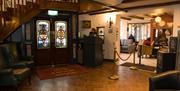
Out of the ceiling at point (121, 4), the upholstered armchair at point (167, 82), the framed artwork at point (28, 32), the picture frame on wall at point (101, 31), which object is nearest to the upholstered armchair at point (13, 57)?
the framed artwork at point (28, 32)

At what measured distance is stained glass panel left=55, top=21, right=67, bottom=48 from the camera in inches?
321

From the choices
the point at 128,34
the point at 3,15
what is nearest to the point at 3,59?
the point at 3,15

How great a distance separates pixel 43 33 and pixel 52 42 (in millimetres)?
522

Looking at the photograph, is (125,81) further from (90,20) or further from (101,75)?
(90,20)

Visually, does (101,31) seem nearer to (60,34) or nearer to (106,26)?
(106,26)

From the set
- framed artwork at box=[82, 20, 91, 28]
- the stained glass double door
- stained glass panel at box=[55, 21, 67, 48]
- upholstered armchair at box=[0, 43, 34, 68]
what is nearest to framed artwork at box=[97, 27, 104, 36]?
framed artwork at box=[82, 20, 91, 28]

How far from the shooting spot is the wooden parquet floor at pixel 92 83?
4.87 metres

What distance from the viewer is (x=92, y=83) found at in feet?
17.6

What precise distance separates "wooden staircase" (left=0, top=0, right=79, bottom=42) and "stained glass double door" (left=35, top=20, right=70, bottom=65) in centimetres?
210

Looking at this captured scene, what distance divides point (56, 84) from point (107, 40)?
4.30 metres

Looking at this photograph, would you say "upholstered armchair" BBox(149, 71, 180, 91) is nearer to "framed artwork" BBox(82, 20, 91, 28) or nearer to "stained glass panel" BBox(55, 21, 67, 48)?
"stained glass panel" BBox(55, 21, 67, 48)

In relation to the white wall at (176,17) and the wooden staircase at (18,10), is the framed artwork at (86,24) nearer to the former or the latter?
the wooden staircase at (18,10)

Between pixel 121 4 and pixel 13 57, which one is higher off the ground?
pixel 121 4

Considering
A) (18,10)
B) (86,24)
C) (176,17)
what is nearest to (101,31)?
(86,24)
